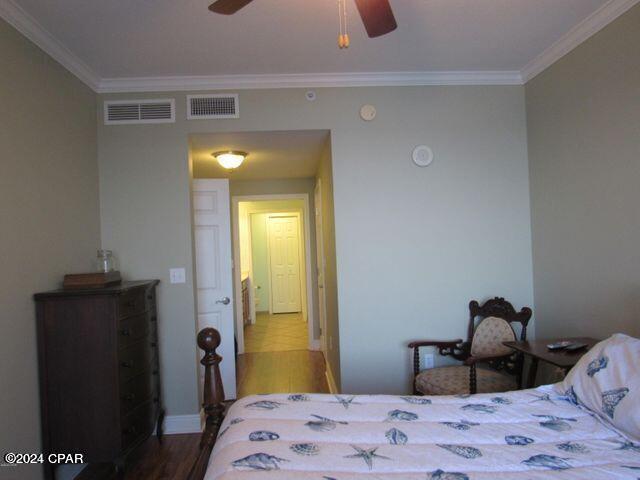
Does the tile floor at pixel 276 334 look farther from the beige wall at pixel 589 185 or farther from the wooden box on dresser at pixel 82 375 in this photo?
the beige wall at pixel 589 185

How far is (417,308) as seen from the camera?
3102 millimetres

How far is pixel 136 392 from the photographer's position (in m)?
2.46

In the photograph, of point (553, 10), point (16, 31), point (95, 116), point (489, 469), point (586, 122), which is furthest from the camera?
point (95, 116)

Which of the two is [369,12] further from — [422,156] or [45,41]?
[45,41]

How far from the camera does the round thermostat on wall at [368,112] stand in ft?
10.0

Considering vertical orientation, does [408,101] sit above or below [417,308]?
above

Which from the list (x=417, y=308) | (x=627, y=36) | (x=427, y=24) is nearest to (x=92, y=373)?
(x=417, y=308)

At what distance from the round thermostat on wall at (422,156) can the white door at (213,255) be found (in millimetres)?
1715

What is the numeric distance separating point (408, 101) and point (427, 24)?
0.76 meters

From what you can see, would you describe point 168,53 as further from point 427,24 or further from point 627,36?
point 627,36

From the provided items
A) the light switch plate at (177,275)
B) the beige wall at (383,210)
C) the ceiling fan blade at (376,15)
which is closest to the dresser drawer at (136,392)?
the beige wall at (383,210)

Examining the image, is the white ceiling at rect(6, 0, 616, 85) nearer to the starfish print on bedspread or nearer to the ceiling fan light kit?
the ceiling fan light kit

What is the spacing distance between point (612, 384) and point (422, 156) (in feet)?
6.67

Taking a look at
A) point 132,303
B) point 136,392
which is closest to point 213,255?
point 132,303
